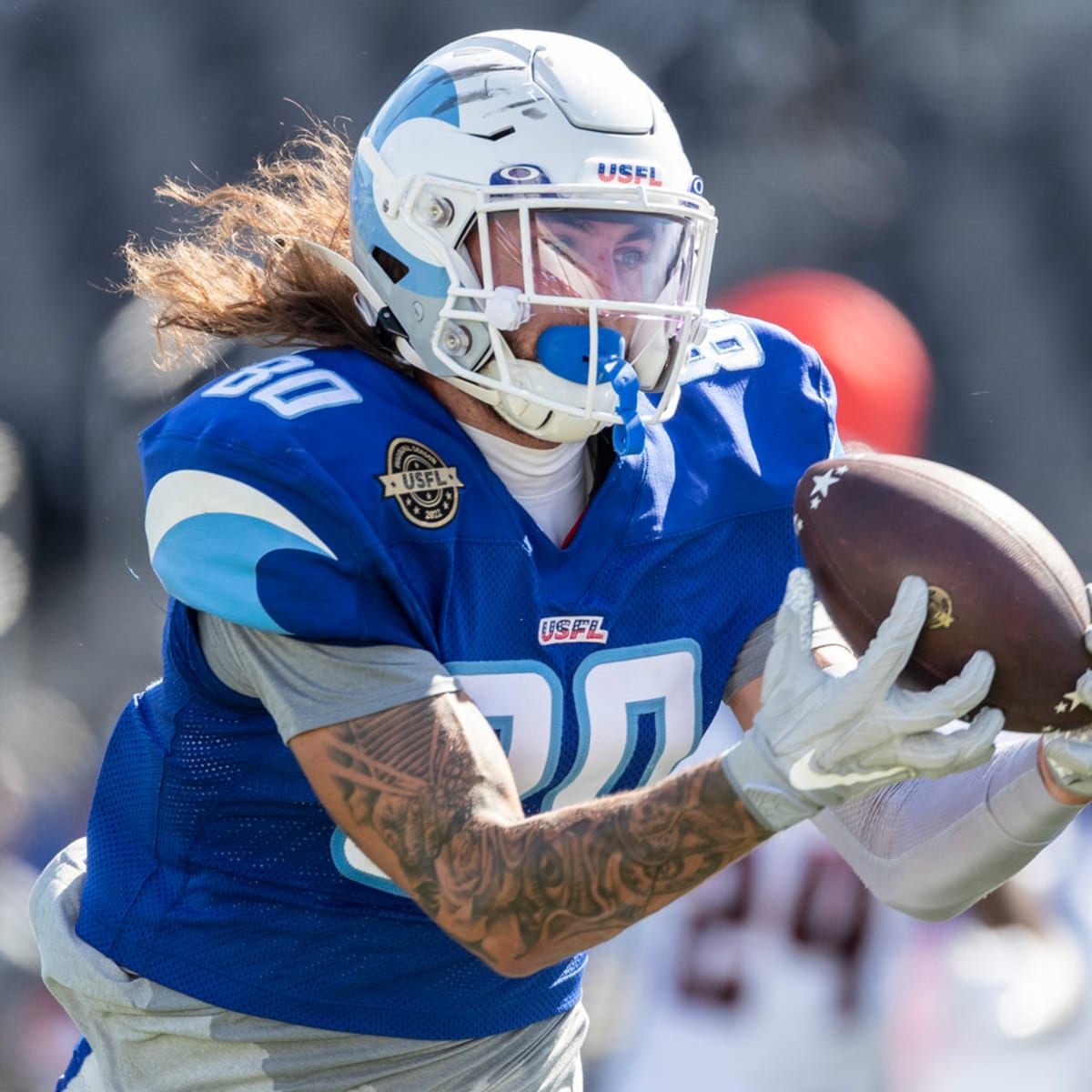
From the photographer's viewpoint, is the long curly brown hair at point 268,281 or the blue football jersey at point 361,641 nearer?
the blue football jersey at point 361,641

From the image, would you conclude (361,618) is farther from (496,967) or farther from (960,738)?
(960,738)

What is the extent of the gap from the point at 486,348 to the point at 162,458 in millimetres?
365

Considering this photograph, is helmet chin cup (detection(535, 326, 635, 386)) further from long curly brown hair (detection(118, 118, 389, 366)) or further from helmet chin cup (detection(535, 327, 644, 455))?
long curly brown hair (detection(118, 118, 389, 366))

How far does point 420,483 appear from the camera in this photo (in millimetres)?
1980

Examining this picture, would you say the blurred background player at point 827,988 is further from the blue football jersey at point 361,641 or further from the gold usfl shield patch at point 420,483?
the gold usfl shield patch at point 420,483

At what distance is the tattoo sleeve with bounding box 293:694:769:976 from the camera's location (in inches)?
68.4

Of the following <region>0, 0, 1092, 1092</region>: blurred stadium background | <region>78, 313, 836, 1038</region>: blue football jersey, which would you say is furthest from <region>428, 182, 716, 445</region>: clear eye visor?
<region>0, 0, 1092, 1092</region>: blurred stadium background

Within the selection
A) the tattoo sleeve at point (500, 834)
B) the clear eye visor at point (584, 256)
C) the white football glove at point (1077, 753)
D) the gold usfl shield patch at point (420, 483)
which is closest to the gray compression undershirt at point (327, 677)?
the tattoo sleeve at point (500, 834)

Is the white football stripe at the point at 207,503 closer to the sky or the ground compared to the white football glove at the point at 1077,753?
closer to the sky

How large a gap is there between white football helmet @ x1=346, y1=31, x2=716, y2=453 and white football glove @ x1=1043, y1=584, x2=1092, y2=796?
21.5 inches

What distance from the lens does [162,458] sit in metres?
1.98

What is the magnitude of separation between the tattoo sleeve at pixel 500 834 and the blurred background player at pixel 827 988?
4.92 ft

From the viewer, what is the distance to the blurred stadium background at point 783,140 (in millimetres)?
4277

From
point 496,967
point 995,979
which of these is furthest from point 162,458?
point 995,979
